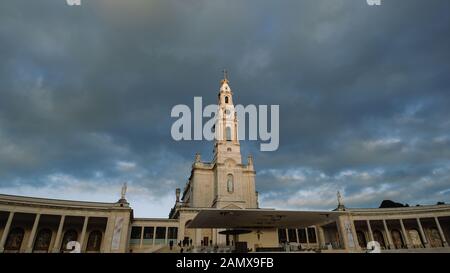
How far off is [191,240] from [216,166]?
13510mm

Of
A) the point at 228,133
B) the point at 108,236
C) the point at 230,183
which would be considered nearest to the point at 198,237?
the point at 230,183

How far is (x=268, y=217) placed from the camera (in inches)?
1151

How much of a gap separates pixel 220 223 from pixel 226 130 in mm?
23003

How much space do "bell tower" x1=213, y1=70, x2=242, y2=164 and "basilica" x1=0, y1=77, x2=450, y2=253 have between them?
0.65 ft

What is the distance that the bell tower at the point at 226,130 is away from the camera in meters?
47.0

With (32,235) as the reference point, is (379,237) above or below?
above

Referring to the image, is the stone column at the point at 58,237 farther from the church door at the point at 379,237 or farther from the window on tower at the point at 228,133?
the church door at the point at 379,237

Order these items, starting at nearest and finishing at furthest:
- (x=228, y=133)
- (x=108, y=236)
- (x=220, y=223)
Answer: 1. (x=220, y=223)
2. (x=108, y=236)
3. (x=228, y=133)

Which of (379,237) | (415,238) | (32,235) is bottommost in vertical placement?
(32,235)

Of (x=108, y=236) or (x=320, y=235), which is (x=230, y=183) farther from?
(x=320, y=235)

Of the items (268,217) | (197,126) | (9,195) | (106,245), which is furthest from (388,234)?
(9,195)

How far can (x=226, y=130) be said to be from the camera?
50156 millimetres

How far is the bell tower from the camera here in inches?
1852
